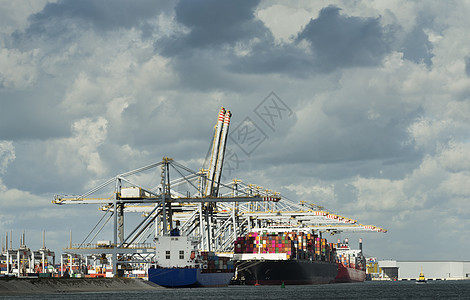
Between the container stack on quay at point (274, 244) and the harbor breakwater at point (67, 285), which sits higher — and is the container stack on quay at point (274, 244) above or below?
above

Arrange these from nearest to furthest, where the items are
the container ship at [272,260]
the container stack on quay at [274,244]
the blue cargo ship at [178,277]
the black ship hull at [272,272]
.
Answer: the blue cargo ship at [178,277]
the black ship hull at [272,272]
the container ship at [272,260]
the container stack on quay at [274,244]

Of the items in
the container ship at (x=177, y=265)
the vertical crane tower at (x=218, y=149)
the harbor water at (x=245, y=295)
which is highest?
the vertical crane tower at (x=218, y=149)

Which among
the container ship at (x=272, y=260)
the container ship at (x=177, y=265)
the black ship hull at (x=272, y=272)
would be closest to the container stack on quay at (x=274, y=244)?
the container ship at (x=272, y=260)

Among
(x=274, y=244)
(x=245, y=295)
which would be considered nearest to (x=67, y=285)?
(x=245, y=295)

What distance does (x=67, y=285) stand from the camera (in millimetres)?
99250

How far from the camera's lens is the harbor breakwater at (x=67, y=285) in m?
88.2

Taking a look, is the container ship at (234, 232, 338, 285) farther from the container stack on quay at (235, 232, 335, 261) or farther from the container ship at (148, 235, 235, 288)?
the container ship at (148, 235, 235, 288)

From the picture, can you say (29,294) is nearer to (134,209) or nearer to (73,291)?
(73,291)

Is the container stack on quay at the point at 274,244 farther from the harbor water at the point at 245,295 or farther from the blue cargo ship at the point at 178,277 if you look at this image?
the blue cargo ship at the point at 178,277

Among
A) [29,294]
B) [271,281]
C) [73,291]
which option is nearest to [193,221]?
[271,281]

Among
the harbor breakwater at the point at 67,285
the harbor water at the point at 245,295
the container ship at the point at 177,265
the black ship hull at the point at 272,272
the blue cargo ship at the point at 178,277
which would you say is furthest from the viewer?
the black ship hull at the point at 272,272

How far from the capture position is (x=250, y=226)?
157 meters

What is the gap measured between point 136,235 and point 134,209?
691 inches

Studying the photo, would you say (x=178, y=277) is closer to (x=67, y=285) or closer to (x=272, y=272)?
(x=67, y=285)
